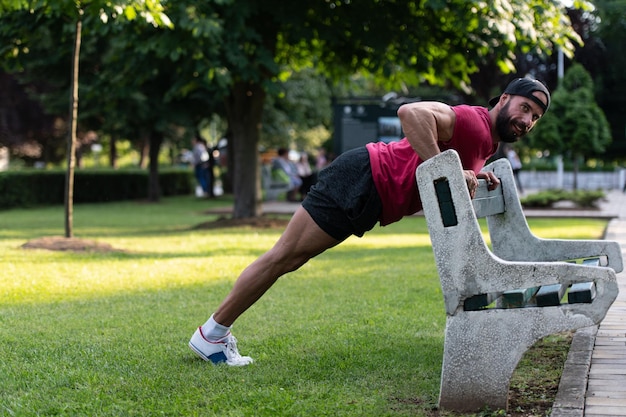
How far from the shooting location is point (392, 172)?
4.98 metres

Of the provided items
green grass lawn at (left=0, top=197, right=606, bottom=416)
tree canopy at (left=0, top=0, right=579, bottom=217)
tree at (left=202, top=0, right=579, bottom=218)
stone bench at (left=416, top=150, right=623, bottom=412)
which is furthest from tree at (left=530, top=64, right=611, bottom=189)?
stone bench at (left=416, top=150, right=623, bottom=412)

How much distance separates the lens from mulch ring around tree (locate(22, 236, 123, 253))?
12.5 m

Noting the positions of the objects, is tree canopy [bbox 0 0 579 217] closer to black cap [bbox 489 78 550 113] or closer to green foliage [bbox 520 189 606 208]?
green foliage [bbox 520 189 606 208]

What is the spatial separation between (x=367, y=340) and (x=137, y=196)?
2840 centimetres

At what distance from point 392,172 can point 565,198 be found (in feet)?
63.8

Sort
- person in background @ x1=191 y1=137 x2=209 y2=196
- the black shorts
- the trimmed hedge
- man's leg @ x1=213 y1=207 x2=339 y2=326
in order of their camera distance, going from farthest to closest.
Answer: person in background @ x1=191 y1=137 x2=209 y2=196 → the trimmed hedge → man's leg @ x1=213 y1=207 x2=339 y2=326 → the black shorts

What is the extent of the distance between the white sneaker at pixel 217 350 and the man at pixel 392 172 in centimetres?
27

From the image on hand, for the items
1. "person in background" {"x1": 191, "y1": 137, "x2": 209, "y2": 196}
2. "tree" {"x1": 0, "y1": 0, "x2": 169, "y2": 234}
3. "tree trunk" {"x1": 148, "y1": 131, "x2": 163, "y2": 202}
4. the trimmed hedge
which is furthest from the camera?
"person in background" {"x1": 191, "y1": 137, "x2": 209, "y2": 196}

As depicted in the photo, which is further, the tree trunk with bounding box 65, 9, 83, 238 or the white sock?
the tree trunk with bounding box 65, 9, 83, 238

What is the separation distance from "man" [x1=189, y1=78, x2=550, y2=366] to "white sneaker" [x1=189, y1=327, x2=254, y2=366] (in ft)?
0.89

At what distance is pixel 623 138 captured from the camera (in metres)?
52.7

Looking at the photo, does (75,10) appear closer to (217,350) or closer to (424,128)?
(217,350)

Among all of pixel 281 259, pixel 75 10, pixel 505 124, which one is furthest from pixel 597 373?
pixel 75 10

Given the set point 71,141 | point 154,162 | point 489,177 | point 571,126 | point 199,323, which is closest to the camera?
point 489,177
